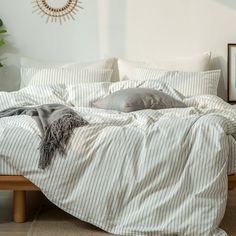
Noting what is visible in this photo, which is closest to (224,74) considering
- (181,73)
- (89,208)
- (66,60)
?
(181,73)

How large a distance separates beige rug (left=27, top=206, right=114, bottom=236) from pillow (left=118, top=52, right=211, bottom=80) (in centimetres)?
Result: 194

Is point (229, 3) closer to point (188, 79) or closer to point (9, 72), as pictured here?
point (188, 79)

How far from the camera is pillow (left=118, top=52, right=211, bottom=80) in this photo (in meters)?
4.66

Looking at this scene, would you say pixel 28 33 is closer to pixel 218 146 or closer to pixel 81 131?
pixel 81 131

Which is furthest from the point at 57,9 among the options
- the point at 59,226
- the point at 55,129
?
the point at 59,226

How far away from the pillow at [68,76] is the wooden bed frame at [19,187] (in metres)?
1.70

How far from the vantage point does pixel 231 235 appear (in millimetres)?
2742

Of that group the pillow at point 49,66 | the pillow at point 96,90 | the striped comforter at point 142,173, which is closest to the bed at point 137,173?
the striped comforter at point 142,173

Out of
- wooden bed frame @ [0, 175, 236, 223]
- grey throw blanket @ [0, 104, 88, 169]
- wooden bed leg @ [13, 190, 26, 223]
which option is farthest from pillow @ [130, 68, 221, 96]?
wooden bed leg @ [13, 190, 26, 223]

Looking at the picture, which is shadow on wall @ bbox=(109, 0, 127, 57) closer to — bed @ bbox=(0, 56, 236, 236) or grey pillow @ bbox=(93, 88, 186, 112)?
grey pillow @ bbox=(93, 88, 186, 112)

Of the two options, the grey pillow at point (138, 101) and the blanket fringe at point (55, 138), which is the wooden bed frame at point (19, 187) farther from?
the grey pillow at point (138, 101)

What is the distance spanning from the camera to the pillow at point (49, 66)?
4.67 meters

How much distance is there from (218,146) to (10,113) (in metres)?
1.40

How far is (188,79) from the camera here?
438 cm
